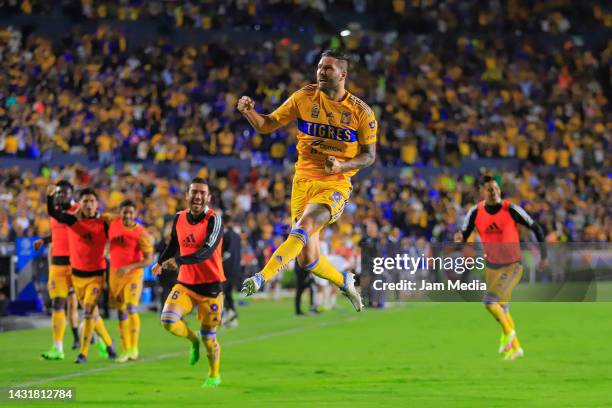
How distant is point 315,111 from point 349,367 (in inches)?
221

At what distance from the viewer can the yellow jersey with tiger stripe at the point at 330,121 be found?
10.4m

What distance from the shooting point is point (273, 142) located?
37.0 meters

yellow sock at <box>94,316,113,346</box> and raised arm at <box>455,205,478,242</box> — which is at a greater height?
raised arm at <box>455,205,478,242</box>

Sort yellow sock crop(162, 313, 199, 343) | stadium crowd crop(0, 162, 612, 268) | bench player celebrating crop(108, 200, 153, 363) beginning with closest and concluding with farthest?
yellow sock crop(162, 313, 199, 343) → bench player celebrating crop(108, 200, 153, 363) → stadium crowd crop(0, 162, 612, 268)

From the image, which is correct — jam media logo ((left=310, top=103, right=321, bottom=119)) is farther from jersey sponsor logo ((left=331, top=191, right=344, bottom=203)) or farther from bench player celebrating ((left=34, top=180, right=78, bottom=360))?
bench player celebrating ((left=34, top=180, right=78, bottom=360))

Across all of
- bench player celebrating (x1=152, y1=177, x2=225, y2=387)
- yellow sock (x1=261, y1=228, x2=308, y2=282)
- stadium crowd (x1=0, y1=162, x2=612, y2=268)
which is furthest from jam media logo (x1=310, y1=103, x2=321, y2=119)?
stadium crowd (x1=0, y1=162, x2=612, y2=268)

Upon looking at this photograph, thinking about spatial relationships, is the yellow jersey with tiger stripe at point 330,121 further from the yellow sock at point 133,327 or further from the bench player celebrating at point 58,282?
the bench player celebrating at point 58,282

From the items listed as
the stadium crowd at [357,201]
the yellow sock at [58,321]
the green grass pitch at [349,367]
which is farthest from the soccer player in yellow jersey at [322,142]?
the stadium crowd at [357,201]

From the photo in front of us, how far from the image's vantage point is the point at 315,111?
412 inches

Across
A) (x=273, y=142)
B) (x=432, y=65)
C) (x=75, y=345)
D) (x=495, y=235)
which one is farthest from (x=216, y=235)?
(x=432, y=65)

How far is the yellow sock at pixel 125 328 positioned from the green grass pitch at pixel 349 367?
14.8 inches

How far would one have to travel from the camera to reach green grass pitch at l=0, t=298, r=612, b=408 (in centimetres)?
1179

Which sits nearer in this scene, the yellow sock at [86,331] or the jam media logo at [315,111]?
the jam media logo at [315,111]

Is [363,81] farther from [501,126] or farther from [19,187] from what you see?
[19,187]
